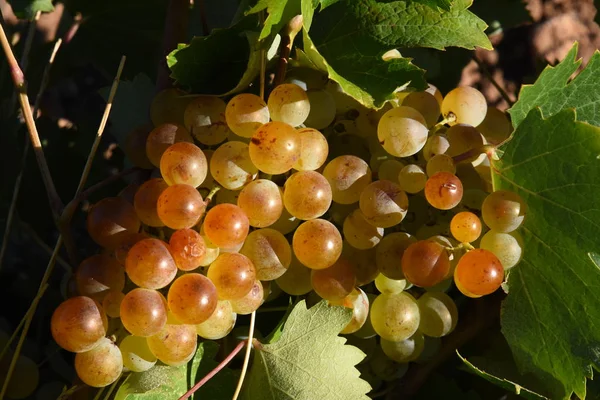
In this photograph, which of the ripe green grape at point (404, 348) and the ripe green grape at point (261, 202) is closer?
the ripe green grape at point (261, 202)

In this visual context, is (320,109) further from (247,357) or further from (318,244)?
(247,357)

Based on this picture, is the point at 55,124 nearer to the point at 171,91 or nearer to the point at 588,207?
the point at 171,91

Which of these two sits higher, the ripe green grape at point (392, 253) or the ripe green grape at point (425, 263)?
the ripe green grape at point (425, 263)

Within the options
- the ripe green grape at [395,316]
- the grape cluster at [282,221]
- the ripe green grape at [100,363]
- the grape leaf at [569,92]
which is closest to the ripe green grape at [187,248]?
the grape cluster at [282,221]

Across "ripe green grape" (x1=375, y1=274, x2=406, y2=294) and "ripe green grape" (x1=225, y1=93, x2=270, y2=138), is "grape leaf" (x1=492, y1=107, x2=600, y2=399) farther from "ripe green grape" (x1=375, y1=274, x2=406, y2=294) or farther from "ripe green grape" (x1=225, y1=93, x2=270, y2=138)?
"ripe green grape" (x1=225, y1=93, x2=270, y2=138)

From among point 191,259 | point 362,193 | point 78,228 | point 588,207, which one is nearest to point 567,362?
point 588,207

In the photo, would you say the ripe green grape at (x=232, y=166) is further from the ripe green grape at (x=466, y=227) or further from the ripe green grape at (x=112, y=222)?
the ripe green grape at (x=466, y=227)
